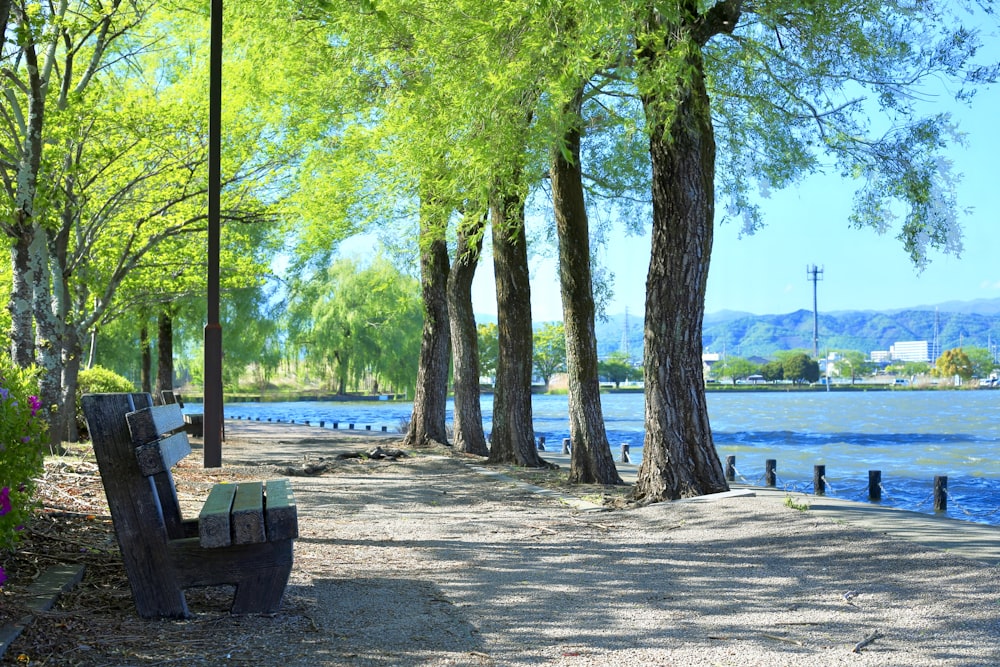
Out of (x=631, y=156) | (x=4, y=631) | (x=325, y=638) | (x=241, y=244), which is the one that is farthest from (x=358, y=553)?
(x=241, y=244)

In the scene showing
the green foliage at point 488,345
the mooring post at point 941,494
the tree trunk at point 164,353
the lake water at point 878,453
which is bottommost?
the lake water at point 878,453

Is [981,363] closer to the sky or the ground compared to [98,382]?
closer to the ground

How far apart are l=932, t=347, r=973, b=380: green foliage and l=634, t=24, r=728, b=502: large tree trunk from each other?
176488 mm

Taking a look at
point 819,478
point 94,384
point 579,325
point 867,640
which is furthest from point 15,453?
point 94,384

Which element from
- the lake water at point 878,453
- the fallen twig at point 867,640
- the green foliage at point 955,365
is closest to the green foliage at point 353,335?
the lake water at point 878,453

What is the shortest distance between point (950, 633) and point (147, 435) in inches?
161

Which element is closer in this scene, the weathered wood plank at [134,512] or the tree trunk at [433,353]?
the weathered wood plank at [134,512]

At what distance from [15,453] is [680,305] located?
6.97m

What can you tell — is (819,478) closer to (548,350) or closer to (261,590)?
(261,590)

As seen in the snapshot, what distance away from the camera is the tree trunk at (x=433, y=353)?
1988 cm

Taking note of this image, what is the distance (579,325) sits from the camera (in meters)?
13.3

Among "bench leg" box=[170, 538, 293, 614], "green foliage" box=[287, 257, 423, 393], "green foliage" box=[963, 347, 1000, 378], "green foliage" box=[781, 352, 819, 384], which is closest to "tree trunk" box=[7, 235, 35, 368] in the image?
"bench leg" box=[170, 538, 293, 614]

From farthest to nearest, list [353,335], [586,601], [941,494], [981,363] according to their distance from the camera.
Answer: [981,363], [353,335], [941,494], [586,601]

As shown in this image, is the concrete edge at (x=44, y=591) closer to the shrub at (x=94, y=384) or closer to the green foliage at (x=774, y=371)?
the shrub at (x=94, y=384)
